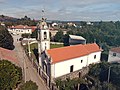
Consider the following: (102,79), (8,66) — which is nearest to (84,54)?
(102,79)

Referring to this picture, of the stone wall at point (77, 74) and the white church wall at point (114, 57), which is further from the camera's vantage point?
the white church wall at point (114, 57)

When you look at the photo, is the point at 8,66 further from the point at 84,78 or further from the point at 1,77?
the point at 84,78

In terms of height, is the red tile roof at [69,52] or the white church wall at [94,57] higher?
the red tile roof at [69,52]

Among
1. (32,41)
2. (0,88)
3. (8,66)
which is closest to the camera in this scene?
(0,88)

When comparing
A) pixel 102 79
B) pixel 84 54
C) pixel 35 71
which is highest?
pixel 84 54

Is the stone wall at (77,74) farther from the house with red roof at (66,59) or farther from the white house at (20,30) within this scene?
the white house at (20,30)

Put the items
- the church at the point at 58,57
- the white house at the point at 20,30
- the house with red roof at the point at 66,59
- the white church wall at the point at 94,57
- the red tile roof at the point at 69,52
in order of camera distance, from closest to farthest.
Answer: the house with red roof at the point at 66,59, the church at the point at 58,57, the red tile roof at the point at 69,52, the white church wall at the point at 94,57, the white house at the point at 20,30

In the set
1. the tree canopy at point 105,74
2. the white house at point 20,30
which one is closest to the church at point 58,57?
the tree canopy at point 105,74

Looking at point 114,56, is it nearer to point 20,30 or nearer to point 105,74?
point 105,74
